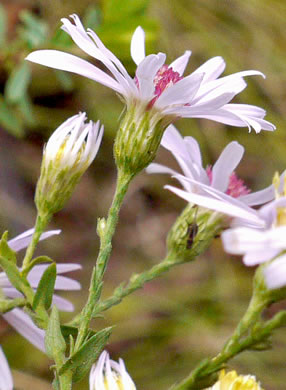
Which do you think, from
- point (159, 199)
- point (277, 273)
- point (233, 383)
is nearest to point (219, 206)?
point (277, 273)

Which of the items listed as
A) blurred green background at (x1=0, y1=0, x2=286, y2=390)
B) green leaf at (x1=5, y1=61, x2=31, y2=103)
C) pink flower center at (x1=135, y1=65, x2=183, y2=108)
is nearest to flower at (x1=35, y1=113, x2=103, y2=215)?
pink flower center at (x1=135, y1=65, x2=183, y2=108)

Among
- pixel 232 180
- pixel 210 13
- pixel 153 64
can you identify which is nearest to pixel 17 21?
pixel 210 13

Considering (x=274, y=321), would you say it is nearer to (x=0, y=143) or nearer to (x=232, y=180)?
(x=232, y=180)

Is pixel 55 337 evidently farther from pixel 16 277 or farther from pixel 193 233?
pixel 193 233

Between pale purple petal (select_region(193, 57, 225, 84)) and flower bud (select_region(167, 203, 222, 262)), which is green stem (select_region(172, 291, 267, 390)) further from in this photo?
pale purple petal (select_region(193, 57, 225, 84))

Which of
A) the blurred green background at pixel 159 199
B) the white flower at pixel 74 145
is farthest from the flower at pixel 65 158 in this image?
the blurred green background at pixel 159 199

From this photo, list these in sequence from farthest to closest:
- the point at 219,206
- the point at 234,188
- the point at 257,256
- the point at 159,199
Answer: the point at 159,199
the point at 234,188
the point at 219,206
the point at 257,256
